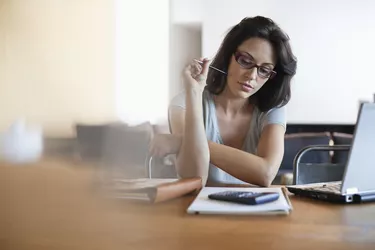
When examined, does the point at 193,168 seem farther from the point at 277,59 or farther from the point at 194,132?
the point at 277,59

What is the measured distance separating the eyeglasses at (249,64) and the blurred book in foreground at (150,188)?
393 millimetres

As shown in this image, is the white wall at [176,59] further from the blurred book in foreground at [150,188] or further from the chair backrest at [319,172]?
the chair backrest at [319,172]

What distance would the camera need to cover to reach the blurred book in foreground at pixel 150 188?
377mm

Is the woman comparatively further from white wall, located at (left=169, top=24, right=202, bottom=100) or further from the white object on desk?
the white object on desk

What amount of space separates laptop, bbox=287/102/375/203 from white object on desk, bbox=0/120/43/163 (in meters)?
0.57

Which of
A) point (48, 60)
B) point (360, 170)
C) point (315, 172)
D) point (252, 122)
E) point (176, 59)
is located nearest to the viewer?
point (48, 60)

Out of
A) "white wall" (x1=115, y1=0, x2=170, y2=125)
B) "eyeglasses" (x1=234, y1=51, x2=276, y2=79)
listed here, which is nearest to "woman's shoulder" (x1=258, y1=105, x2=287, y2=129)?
"eyeglasses" (x1=234, y1=51, x2=276, y2=79)

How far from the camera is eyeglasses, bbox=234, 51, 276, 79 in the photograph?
3.94 ft

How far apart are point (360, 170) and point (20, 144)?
0.64 metres

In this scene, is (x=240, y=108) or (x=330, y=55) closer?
(x=240, y=108)

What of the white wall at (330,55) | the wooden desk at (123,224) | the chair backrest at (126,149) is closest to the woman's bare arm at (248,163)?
the wooden desk at (123,224)

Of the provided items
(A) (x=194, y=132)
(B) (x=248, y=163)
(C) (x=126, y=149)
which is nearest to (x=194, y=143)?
(A) (x=194, y=132)

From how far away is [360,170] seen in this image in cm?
81

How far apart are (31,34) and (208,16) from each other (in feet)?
8.73
